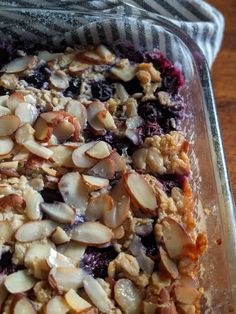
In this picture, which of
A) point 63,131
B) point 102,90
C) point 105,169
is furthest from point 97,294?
point 102,90

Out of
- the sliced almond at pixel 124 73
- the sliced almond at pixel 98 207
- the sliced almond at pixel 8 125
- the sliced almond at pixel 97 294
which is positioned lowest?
the sliced almond at pixel 97 294

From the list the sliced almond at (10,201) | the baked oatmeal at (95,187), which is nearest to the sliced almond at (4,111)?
the baked oatmeal at (95,187)

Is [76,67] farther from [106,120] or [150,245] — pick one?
[150,245]

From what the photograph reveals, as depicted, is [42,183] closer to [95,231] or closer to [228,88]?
[95,231]

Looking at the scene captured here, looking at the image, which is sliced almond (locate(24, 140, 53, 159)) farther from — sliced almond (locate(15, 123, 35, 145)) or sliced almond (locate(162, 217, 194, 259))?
sliced almond (locate(162, 217, 194, 259))

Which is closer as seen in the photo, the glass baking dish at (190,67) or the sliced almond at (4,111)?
the glass baking dish at (190,67)

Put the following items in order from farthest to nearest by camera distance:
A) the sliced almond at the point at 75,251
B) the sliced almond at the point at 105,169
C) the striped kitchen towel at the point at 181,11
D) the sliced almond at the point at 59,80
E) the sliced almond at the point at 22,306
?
the striped kitchen towel at the point at 181,11 < the sliced almond at the point at 59,80 < the sliced almond at the point at 105,169 < the sliced almond at the point at 75,251 < the sliced almond at the point at 22,306

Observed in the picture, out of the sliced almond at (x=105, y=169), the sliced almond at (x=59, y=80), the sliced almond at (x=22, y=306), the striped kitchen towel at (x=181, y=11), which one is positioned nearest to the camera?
→ the sliced almond at (x=22, y=306)

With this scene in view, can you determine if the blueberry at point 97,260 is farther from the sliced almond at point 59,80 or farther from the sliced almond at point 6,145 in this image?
the sliced almond at point 59,80
